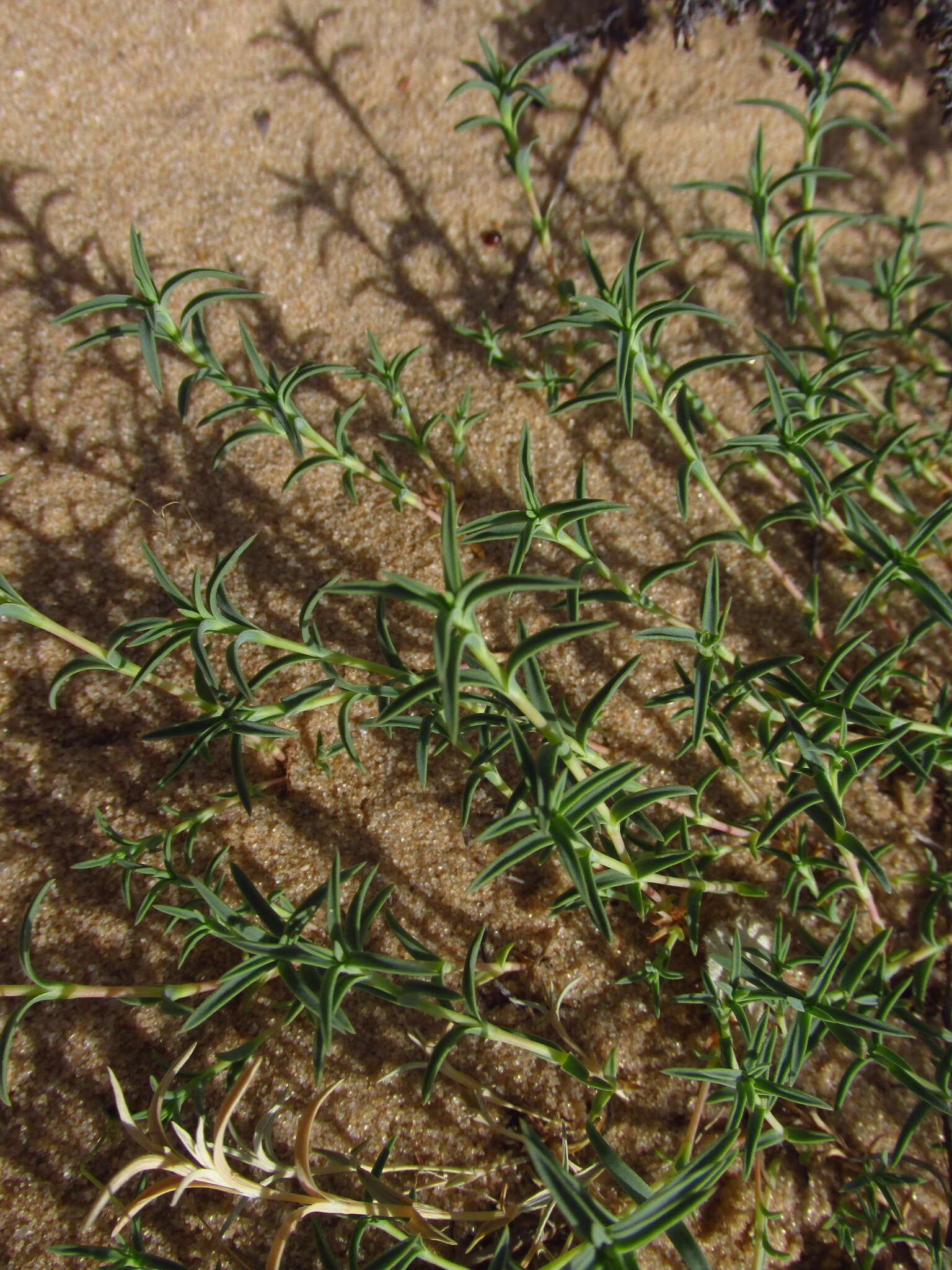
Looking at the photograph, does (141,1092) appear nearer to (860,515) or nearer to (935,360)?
(860,515)

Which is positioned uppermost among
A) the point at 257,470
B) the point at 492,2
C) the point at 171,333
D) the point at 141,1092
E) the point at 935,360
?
the point at 492,2

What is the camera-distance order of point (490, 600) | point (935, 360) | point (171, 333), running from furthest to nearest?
point (935, 360)
point (490, 600)
point (171, 333)

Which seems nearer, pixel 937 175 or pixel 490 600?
pixel 490 600

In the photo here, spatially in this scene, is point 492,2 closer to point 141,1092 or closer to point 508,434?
point 508,434

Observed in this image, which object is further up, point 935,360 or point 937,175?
point 937,175

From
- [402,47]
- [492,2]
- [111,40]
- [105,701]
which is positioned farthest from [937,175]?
[105,701]

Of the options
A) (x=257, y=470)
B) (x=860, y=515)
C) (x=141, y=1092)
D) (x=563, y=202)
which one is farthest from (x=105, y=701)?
(x=563, y=202)

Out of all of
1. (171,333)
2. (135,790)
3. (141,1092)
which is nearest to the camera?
(171,333)
